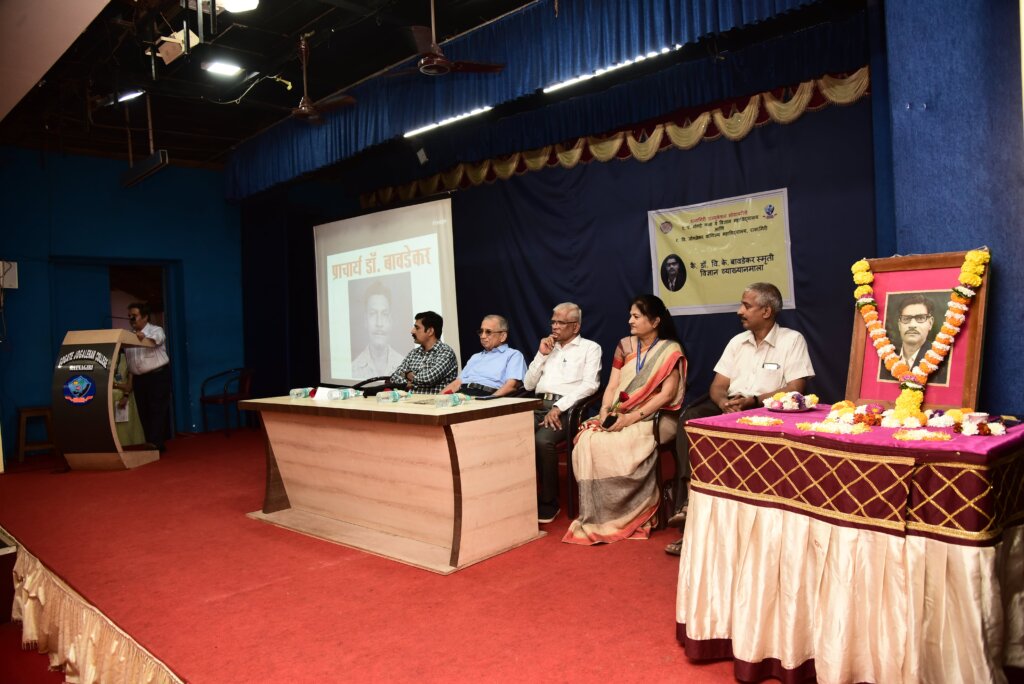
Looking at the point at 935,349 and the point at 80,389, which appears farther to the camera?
the point at 80,389

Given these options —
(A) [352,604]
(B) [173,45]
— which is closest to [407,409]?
(A) [352,604]

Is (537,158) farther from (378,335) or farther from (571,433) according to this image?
(571,433)

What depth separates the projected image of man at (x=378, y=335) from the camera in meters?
6.35

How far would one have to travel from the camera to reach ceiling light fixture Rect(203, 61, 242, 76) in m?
5.29

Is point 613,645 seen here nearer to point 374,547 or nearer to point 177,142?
point 374,547

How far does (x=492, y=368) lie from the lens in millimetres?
4516

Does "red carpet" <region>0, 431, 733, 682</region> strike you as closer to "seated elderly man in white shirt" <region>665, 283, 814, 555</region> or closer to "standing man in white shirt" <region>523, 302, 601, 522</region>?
"standing man in white shirt" <region>523, 302, 601, 522</region>

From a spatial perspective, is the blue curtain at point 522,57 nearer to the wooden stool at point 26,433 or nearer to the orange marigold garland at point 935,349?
the orange marigold garland at point 935,349

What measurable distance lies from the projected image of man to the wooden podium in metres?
2.05

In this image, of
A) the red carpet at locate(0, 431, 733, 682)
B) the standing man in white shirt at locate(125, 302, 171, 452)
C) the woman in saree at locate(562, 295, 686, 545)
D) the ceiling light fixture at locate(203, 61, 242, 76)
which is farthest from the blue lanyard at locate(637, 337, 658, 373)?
the standing man in white shirt at locate(125, 302, 171, 452)

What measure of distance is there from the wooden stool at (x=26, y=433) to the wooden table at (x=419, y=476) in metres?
3.89

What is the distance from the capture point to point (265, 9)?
4.68 metres

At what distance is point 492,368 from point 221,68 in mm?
3262

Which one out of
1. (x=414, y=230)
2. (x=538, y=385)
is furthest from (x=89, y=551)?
(x=414, y=230)
